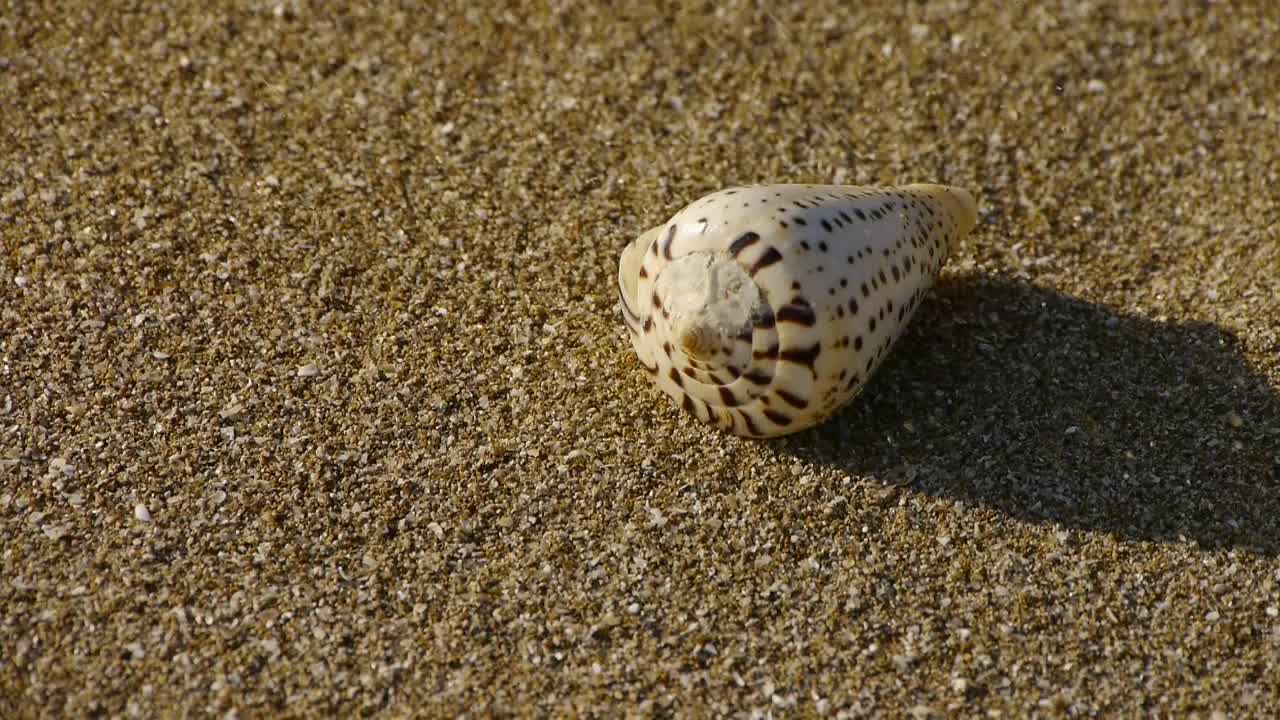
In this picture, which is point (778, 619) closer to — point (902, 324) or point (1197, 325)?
point (902, 324)

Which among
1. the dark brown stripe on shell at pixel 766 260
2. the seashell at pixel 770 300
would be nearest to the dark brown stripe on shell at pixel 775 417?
the seashell at pixel 770 300

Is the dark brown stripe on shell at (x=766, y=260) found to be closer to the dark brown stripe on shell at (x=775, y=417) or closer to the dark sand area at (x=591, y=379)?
the dark brown stripe on shell at (x=775, y=417)

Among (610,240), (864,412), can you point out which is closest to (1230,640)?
(864,412)

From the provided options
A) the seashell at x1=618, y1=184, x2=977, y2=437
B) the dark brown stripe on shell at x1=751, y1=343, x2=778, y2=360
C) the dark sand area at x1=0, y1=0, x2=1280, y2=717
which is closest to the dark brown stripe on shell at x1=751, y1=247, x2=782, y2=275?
the seashell at x1=618, y1=184, x2=977, y2=437

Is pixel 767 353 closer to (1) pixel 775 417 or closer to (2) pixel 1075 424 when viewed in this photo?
(1) pixel 775 417

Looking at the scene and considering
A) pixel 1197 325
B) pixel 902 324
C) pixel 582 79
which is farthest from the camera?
pixel 582 79

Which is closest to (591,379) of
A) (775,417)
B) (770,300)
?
(775,417)

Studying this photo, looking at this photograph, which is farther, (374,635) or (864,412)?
(864,412)
